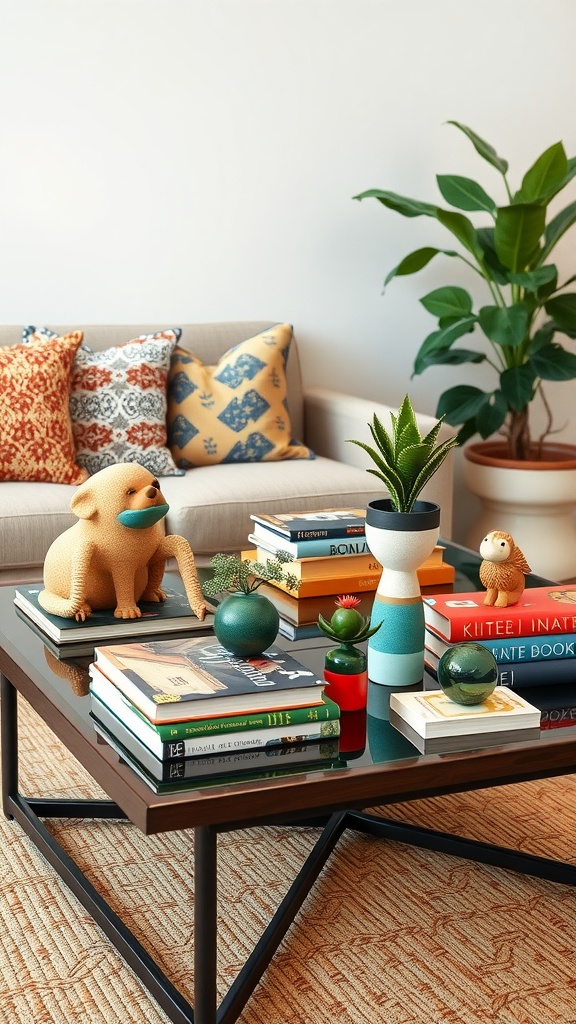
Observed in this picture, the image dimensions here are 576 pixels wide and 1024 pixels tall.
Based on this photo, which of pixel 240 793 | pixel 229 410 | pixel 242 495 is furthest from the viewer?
pixel 229 410

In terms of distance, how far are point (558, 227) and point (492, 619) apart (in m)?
2.21

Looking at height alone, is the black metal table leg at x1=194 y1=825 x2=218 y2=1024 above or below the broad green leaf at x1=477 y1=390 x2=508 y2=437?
below

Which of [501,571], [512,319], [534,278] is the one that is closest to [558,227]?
[534,278]

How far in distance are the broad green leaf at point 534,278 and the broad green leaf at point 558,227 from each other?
0.12m

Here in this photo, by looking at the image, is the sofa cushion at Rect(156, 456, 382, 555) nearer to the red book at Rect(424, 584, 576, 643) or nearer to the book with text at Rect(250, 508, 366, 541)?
the book with text at Rect(250, 508, 366, 541)

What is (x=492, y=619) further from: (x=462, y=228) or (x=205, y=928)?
(x=462, y=228)

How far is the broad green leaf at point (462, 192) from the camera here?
11.0ft

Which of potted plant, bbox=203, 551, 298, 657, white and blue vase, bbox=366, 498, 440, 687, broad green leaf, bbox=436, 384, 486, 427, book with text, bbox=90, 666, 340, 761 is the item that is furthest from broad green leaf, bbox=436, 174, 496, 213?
book with text, bbox=90, 666, 340, 761

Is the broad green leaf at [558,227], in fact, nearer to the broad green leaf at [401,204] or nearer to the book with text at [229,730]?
the broad green leaf at [401,204]

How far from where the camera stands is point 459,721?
1282 mm

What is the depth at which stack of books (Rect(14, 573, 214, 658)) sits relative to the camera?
5.21 ft

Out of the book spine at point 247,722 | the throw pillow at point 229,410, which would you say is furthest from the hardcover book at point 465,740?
the throw pillow at point 229,410

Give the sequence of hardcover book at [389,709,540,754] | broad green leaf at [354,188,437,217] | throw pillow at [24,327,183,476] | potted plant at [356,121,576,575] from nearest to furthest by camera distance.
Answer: hardcover book at [389,709,540,754], throw pillow at [24,327,183,476], potted plant at [356,121,576,575], broad green leaf at [354,188,437,217]

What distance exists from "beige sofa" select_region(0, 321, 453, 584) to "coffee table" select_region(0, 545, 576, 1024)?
0.87 metres
